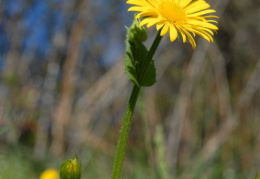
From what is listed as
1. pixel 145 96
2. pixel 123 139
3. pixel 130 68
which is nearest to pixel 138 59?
pixel 130 68

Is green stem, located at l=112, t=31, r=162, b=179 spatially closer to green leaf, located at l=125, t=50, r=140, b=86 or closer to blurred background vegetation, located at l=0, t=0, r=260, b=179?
green leaf, located at l=125, t=50, r=140, b=86

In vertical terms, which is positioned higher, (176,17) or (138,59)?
(176,17)

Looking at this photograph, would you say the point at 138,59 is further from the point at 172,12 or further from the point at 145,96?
the point at 145,96

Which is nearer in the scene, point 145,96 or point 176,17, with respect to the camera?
point 176,17

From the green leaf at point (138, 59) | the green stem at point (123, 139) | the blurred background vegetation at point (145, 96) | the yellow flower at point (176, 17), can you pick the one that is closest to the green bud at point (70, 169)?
the green stem at point (123, 139)

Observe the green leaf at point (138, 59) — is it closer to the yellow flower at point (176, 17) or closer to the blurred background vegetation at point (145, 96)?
the yellow flower at point (176, 17)

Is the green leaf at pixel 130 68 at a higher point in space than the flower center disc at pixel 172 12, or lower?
lower

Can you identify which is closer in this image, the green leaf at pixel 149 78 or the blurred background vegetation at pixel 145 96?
the green leaf at pixel 149 78

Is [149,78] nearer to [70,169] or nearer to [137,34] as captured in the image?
[137,34]
